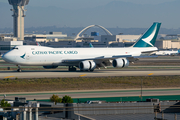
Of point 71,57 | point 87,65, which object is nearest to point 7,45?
point 71,57

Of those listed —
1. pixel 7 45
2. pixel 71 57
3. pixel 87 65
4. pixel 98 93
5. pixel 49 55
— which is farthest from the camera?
pixel 7 45

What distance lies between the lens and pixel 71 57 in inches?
2618

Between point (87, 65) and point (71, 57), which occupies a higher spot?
point (71, 57)

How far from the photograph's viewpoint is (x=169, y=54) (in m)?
173

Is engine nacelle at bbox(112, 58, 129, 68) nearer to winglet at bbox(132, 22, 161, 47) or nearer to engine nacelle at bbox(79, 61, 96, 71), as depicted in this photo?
engine nacelle at bbox(79, 61, 96, 71)

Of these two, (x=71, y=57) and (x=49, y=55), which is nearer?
(x=49, y=55)

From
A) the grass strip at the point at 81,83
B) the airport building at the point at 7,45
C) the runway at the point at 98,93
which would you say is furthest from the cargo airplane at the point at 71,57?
the airport building at the point at 7,45

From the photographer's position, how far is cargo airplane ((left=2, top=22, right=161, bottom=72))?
204 ft

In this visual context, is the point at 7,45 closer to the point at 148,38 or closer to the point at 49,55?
the point at 148,38

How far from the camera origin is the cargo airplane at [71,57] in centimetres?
6216

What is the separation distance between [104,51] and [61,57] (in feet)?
35.5

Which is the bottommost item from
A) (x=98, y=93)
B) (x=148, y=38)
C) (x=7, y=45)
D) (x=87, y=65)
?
(x=98, y=93)

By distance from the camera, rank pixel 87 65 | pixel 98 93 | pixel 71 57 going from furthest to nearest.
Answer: pixel 71 57
pixel 87 65
pixel 98 93

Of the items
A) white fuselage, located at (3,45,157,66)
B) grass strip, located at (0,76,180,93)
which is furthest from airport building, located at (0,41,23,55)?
grass strip, located at (0,76,180,93)
